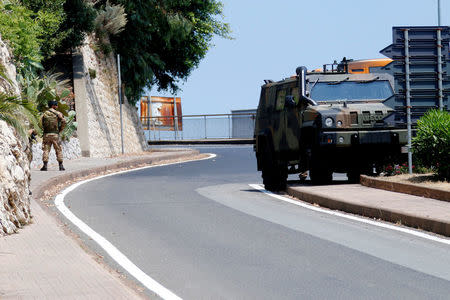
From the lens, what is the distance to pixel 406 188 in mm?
13484

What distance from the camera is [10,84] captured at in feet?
37.6

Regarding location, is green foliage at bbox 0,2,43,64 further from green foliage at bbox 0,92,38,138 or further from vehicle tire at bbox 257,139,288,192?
green foliage at bbox 0,92,38,138

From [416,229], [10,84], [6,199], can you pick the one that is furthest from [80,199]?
[416,229]

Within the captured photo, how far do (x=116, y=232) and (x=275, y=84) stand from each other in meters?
7.17

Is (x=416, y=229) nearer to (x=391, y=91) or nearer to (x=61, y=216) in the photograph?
(x=61, y=216)

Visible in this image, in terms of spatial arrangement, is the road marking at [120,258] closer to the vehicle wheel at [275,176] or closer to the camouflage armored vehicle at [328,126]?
the vehicle wheel at [275,176]

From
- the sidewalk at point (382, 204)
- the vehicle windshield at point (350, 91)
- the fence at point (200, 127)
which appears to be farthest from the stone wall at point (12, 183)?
the fence at point (200, 127)

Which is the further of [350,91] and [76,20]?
[76,20]

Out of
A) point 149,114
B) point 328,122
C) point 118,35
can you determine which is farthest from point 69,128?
point 149,114

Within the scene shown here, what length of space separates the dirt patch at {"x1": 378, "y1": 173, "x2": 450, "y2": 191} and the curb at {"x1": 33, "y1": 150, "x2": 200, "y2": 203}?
22.4ft

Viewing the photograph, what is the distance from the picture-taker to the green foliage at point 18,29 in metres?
21.8

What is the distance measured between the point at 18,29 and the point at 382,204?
1406 centimetres

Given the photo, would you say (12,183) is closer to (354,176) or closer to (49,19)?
(354,176)

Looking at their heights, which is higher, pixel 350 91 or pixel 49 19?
pixel 49 19
